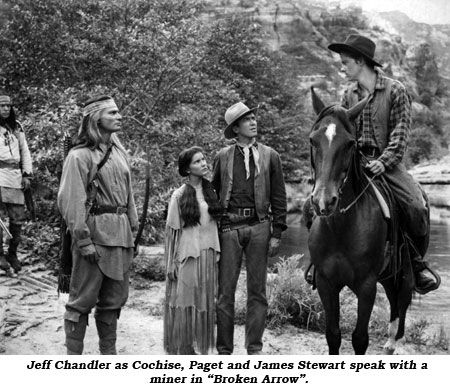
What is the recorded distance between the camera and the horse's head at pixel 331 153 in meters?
3.37

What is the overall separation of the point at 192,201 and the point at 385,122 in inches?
73.8

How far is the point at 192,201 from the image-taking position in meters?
4.36

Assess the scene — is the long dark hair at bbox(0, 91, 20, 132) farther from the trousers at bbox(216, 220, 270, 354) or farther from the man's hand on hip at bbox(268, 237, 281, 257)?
the man's hand on hip at bbox(268, 237, 281, 257)

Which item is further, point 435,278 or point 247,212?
point 435,278

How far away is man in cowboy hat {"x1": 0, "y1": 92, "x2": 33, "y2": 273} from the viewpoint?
636 centimetres

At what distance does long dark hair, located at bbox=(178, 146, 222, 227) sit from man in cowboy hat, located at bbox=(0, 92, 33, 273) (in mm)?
3058

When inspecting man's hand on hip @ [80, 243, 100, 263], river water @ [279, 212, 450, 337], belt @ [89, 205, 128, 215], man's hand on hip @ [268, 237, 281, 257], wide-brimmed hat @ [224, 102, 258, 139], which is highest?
wide-brimmed hat @ [224, 102, 258, 139]

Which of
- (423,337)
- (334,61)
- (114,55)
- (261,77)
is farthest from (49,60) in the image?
(334,61)

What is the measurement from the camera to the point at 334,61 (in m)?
56.7

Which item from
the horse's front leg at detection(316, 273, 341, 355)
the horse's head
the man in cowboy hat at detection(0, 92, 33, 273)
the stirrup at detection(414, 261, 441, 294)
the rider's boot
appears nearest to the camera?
the horse's head

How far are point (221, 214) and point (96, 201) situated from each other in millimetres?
1146

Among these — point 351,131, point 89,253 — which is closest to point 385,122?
point 351,131

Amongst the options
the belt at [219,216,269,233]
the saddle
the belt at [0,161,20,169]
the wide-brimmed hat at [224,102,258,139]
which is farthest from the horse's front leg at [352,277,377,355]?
the belt at [0,161,20,169]

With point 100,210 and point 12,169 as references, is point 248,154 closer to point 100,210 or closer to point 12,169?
point 100,210
